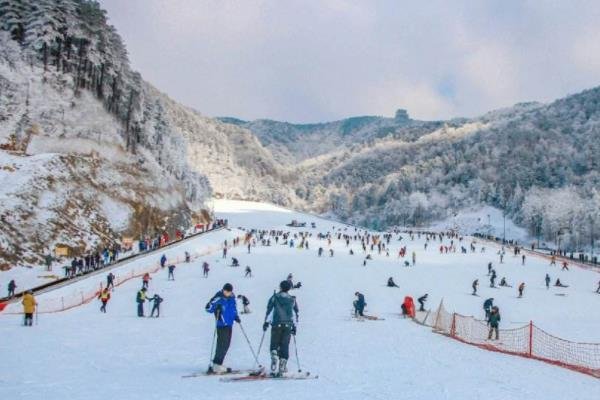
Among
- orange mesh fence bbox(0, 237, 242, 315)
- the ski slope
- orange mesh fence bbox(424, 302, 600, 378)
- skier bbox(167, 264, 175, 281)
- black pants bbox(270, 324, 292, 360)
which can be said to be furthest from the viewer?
skier bbox(167, 264, 175, 281)

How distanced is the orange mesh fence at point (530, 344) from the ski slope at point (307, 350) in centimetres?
91

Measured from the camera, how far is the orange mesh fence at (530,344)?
1382cm

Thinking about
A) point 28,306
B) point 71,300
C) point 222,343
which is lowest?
point 71,300

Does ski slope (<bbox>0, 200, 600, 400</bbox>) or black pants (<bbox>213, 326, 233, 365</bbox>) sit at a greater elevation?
black pants (<bbox>213, 326, 233, 365</bbox>)

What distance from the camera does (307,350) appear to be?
12719 millimetres

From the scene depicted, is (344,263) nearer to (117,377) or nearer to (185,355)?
(185,355)

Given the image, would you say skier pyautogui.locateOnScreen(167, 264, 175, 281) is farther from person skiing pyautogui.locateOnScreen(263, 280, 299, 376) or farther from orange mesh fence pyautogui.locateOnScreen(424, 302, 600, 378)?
person skiing pyautogui.locateOnScreen(263, 280, 299, 376)

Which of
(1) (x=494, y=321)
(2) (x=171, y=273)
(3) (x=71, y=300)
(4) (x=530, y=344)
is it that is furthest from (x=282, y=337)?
(2) (x=171, y=273)

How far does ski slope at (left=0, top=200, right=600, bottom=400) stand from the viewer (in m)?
8.11

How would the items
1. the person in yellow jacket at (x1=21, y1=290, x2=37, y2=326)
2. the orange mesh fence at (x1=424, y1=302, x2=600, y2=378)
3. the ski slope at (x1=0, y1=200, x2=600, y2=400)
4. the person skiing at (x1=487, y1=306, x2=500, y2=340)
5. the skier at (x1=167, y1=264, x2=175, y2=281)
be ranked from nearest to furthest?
the ski slope at (x1=0, y1=200, x2=600, y2=400) < the orange mesh fence at (x1=424, y1=302, x2=600, y2=378) < the person in yellow jacket at (x1=21, y1=290, x2=37, y2=326) < the person skiing at (x1=487, y1=306, x2=500, y2=340) < the skier at (x1=167, y1=264, x2=175, y2=281)

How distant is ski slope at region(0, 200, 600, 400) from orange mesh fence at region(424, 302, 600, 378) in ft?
2.97

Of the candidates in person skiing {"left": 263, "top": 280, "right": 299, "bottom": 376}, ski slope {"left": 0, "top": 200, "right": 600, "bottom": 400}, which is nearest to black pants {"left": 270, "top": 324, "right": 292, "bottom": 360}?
person skiing {"left": 263, "top": 280, "right": 299, "bottom": 376}

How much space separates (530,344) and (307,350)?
235 inches

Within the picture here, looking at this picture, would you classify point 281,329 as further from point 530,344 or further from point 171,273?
point 171,273
